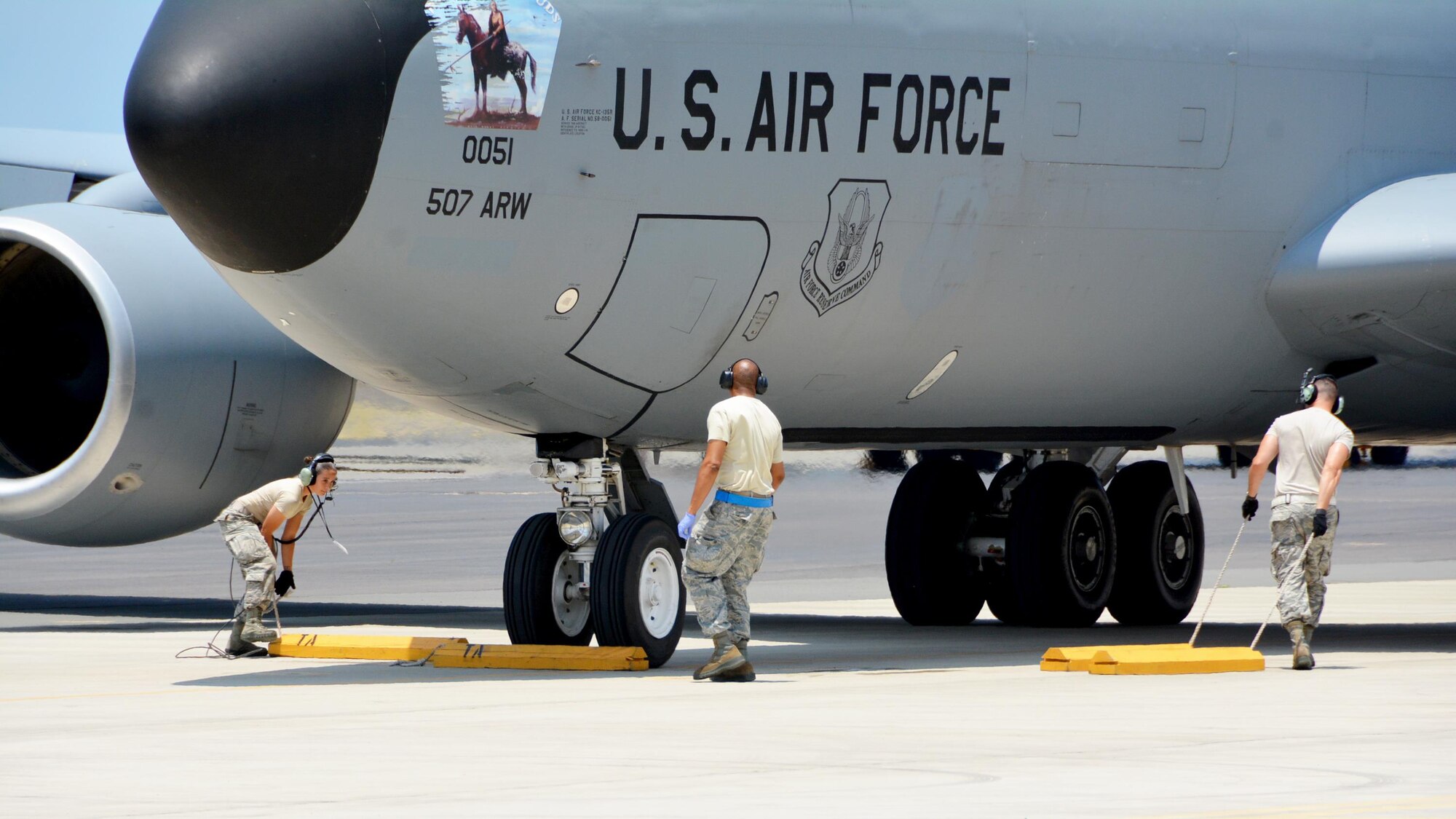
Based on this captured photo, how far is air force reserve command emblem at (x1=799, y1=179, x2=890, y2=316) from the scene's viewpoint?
1259 cm

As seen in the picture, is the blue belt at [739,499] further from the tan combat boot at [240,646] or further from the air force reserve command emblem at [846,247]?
the tan combat boot at [240,646]

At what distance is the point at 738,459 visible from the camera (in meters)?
11.7

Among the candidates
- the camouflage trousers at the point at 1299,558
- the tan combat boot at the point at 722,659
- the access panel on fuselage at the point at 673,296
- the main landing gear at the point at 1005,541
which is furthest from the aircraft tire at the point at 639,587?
the main landing gear at the point at 1005,541

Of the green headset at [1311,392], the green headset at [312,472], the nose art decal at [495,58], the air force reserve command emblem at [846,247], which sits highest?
the nose art decal at [495,58]

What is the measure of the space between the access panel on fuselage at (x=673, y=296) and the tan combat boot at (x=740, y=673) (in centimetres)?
172

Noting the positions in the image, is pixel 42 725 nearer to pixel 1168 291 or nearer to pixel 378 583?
pixel 1168 291

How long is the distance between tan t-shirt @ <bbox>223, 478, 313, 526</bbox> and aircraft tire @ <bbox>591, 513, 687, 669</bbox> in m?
3.04

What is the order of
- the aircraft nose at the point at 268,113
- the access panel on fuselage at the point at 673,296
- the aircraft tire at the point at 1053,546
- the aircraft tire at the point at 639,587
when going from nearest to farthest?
the aircraft nose at the point at 268,113 → the access panel on fuselage at the point at 673,296 → the aircraft tire at the point at 639,587 → the aircraft tire at the point at 1053,546

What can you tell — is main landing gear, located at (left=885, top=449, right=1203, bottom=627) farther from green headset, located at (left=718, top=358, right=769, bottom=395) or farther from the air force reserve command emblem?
green headset, located at (left=718, top=358, right=769, bottom=395)

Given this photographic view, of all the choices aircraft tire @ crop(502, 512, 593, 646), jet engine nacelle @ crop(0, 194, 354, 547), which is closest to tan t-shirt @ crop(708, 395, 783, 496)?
aircraft tire @ crop(502, 512, 593, 646)

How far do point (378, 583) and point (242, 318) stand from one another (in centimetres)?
730

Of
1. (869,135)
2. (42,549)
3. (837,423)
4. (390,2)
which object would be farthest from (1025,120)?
(42,549)

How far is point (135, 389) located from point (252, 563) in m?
1.75

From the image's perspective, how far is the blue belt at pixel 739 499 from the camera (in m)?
11.7
